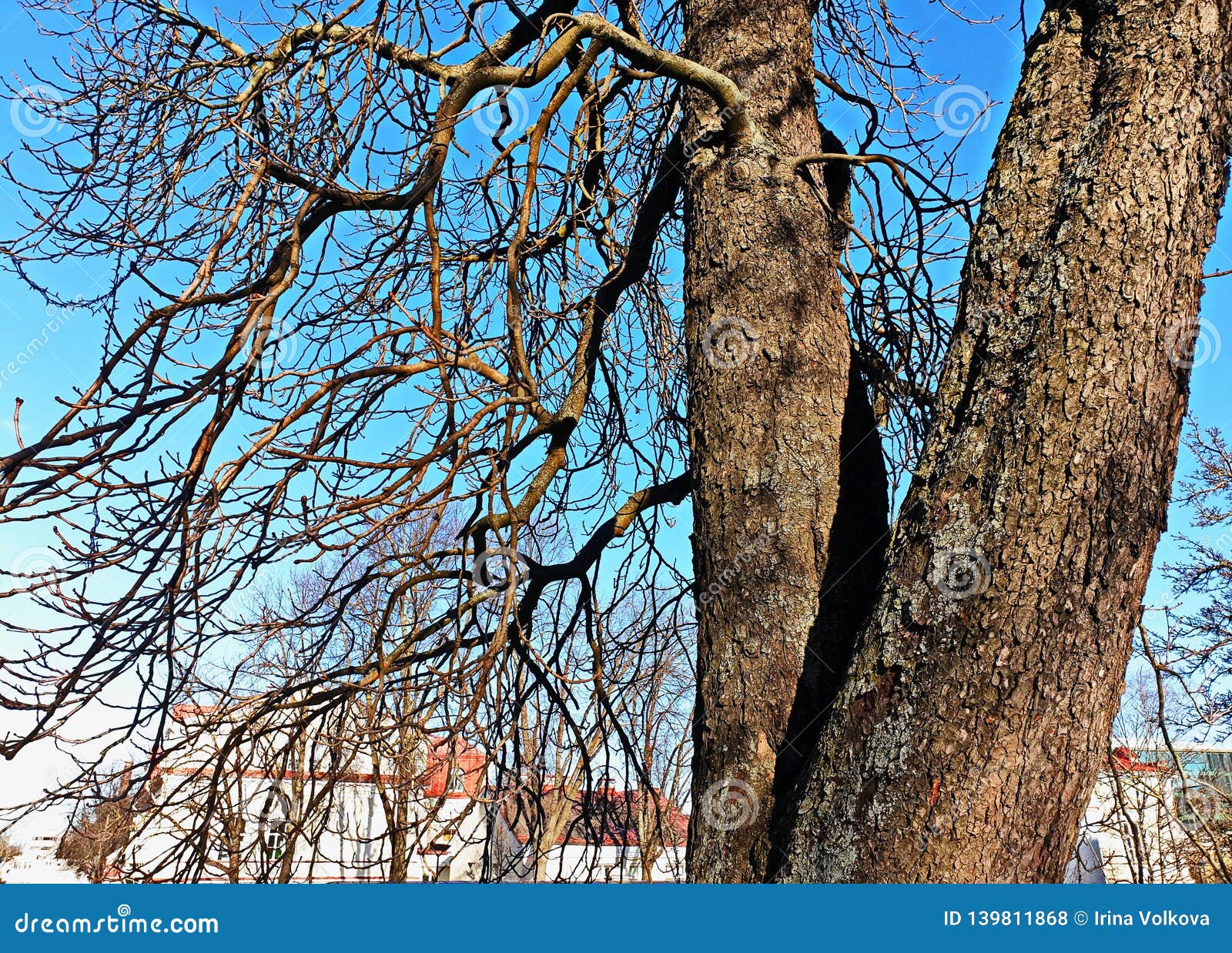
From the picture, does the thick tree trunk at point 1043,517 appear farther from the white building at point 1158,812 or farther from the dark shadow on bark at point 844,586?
the white building at point 1158,812

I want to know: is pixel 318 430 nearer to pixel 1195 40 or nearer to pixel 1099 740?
pixel 1099 740

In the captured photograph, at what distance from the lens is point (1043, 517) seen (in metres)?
1.33

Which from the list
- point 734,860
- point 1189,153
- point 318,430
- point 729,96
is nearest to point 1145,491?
point 1189,153

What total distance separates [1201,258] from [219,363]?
203cm

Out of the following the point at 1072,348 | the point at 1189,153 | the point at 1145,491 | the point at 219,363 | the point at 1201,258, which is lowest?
the point at 1145,491

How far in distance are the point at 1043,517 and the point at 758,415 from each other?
776mm

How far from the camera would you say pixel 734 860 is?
1.70 meters

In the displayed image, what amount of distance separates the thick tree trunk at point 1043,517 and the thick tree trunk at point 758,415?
0.29 meters

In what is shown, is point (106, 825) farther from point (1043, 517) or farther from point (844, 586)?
point (1043, 517)

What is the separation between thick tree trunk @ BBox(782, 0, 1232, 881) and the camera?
4.30 feet

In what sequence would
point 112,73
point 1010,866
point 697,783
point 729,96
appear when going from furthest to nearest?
point 112,73
point 729,96
point 697,783
point 1010,866

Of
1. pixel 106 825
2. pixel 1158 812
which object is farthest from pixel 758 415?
pixel 1158 812

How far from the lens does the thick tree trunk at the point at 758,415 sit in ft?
5.85

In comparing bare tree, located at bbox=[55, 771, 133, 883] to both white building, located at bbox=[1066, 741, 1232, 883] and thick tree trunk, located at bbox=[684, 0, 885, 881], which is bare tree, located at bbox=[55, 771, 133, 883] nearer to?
thick tree trunk, located at bbox=[684, 0, 885, 881]
